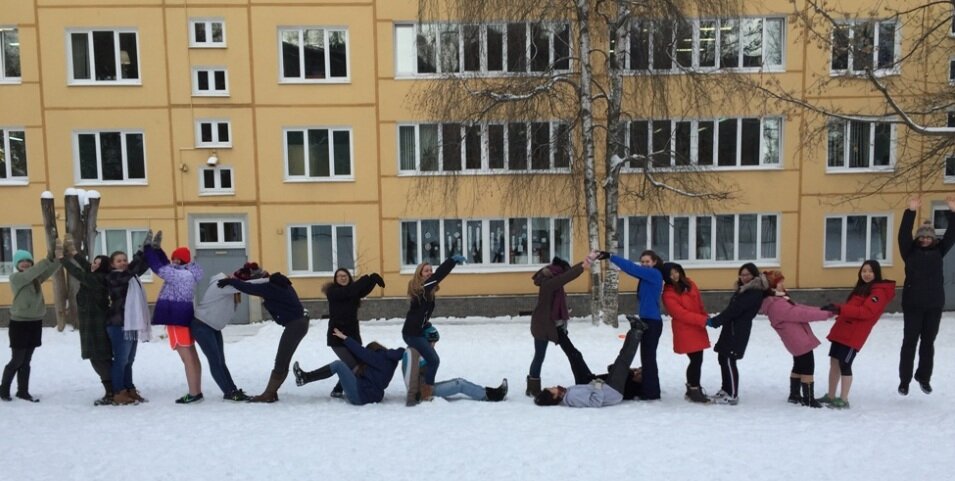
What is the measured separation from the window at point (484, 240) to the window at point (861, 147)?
24.2 feet

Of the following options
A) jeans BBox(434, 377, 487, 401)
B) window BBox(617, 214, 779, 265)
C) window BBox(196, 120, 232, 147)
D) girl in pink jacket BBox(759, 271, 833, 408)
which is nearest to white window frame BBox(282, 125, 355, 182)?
window BBox(196, 120, 232, 147)

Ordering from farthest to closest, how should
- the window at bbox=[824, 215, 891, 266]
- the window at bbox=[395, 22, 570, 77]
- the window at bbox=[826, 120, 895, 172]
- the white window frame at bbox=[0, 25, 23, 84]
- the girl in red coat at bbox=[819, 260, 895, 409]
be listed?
the window at bbox=[824, 215, 891, 266], the window at bbox=[826, 120, 895, 172], the white window frame at bbox=[0, 25, 23, 84], the window at bbox=[395, 22, 570, 77], the girl in red coat at bbox=[819, 260, 895, 409]

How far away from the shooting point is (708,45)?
50.9 feet

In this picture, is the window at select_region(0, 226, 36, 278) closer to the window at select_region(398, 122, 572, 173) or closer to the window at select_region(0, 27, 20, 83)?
the window at select_region(0, 27, 20, 83)

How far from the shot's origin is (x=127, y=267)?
287 inches

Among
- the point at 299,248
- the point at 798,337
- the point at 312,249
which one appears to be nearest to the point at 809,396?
the point at 798,337

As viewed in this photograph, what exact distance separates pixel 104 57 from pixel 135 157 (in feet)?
8.67

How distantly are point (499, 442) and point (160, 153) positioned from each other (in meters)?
13.9

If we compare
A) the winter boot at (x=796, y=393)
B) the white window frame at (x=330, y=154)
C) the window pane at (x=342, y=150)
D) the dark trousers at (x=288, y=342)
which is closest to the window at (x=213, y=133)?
the white window frame at (x=330, y=154)

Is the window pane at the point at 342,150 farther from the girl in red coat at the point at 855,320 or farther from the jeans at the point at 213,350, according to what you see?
the girl in red coat at the point at 855,320

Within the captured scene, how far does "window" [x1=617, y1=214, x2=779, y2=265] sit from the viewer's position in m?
16.4

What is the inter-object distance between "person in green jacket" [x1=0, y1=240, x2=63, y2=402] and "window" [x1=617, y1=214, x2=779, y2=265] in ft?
42.3

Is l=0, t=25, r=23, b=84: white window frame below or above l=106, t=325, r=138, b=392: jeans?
above

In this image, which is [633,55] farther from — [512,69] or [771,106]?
[771,106]
